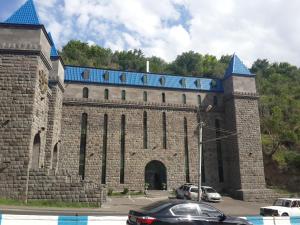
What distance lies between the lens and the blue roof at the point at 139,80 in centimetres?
3553

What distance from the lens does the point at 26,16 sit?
24312 mm

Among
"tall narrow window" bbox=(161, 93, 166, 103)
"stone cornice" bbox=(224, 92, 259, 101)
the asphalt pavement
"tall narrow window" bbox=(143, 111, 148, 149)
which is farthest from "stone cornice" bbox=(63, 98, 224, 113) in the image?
the asphalt pavement

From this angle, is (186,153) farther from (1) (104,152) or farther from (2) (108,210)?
(2) (108,210)

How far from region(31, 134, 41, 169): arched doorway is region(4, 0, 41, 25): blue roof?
9.22 meters

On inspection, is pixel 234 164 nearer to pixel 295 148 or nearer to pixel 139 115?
pixel 139 115

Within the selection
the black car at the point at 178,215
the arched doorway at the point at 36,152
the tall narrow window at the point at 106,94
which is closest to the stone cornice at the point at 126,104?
the tall narrow window at the point at 106,94

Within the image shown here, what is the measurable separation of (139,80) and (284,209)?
23.3m

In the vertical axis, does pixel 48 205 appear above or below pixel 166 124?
below

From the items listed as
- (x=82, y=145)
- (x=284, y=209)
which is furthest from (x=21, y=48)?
(x=284, y=209)

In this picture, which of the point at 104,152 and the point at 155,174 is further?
the point at 155,174

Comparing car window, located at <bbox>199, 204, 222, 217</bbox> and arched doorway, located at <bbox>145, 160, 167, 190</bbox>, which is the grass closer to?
car window, located at <bbox>199, 204, 222, 217</bbox>

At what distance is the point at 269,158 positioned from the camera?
42812 millimetres

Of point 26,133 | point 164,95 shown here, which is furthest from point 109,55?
point 26,133

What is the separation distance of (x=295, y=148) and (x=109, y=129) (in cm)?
3006
